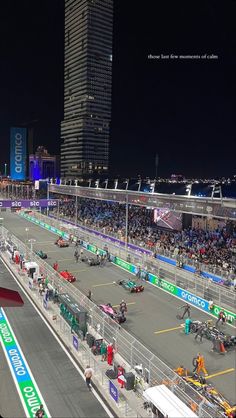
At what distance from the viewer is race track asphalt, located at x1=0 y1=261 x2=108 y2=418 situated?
12.5 m

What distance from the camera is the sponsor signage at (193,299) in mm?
22195

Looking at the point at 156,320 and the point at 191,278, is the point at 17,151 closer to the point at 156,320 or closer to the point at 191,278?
the point at 191,278

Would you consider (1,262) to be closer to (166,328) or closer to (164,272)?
(164,272)

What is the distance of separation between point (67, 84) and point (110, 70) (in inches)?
924

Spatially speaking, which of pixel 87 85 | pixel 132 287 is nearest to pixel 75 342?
pixel 132 287

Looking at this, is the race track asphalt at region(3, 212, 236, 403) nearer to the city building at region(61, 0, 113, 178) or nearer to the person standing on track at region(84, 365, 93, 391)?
the person standing on track at region(84, 365, 93, 391)

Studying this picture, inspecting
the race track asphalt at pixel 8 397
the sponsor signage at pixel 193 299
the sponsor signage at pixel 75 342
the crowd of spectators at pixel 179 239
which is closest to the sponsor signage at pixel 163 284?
the sponsor signage at pixel 193 299

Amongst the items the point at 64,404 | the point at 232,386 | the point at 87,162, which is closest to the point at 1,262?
the point at 64,404

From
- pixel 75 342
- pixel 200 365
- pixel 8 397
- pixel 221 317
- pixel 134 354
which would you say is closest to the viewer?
pixel 8 397

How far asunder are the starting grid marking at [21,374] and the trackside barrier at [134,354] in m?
2.87

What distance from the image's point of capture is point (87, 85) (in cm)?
17062

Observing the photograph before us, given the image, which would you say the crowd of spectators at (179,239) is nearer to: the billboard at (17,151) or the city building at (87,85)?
the billboard at (17,151)

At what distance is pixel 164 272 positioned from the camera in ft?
92.1

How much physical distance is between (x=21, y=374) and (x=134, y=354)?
4.78 metres
